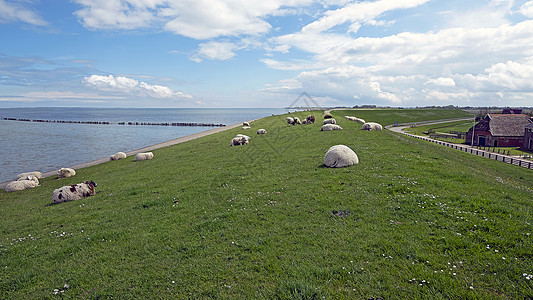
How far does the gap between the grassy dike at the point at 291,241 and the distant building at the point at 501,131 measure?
62.3 m

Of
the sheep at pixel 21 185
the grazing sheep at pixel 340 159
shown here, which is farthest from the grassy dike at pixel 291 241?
the sheep at pixel 21 185

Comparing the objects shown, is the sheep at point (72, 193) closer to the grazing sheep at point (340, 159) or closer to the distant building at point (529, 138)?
the grazing sheep at point (340, 159)

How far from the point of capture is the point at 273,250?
9.40m

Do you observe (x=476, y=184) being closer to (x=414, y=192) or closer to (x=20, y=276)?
(x=414, y=192)

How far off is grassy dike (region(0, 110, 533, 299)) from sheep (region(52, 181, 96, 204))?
7.34ft

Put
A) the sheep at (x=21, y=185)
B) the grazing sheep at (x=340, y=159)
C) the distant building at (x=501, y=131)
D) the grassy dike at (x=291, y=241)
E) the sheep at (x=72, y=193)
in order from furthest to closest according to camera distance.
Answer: the distant building at (x=501, y=131) < the sheep at (x=21, y=185) < the sheep at (x=72, y=193) < the grazing sheep at (x=340, y=159) < the grassy dike at (x=291, y=241)

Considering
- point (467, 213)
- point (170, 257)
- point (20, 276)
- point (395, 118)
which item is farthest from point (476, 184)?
point (395, 118)

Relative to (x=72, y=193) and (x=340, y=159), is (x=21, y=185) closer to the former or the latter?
(x=72, y=193)

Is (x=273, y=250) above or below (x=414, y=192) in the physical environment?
below

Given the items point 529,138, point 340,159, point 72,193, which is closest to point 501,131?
point 529,138

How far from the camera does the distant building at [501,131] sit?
199 feet

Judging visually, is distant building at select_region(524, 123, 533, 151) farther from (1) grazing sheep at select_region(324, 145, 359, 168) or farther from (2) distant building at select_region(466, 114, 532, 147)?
(1) grazing sheep at select_region(324, 145, 359, 168)

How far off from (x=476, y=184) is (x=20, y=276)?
71.2 feet

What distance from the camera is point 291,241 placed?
992 cm
